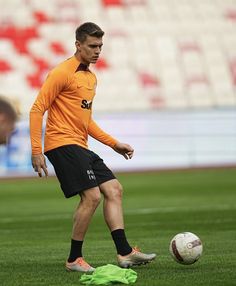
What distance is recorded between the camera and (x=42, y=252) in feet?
34.6

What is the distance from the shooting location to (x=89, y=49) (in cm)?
889

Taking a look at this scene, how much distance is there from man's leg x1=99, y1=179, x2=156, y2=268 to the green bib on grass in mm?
883

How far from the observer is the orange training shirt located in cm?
877

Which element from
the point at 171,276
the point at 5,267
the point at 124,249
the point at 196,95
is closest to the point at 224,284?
the point at 171,276

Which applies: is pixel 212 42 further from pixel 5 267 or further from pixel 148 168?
pixel 5 267

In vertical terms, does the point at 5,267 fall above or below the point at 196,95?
below

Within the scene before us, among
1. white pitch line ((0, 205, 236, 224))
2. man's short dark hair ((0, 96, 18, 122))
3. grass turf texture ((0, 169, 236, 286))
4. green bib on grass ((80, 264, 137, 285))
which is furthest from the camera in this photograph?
white pitch line ((0, 205, 236, 224))

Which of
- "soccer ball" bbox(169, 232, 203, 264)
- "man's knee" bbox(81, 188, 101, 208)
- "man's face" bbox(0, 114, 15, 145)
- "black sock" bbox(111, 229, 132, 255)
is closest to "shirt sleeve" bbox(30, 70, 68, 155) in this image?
"man's knee" bbox(81, 188, 101, 208)

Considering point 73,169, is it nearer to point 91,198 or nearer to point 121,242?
point 91,198

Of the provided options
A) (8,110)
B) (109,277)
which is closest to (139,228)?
(109,277)

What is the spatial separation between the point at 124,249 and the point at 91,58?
1.77 meters

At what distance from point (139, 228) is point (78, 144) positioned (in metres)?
4.89

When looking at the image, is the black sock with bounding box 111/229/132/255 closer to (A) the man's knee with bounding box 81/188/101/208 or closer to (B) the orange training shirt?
(A) the man's knee with bounding box 81/188/101/208

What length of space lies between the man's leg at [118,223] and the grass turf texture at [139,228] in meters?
0.12
